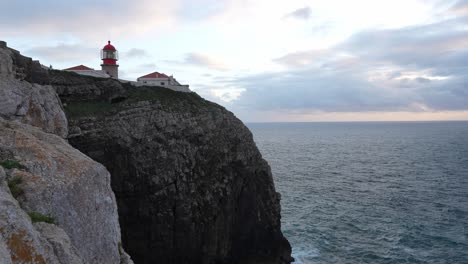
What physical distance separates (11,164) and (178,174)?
2245 centimetres

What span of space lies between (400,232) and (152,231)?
1262 inches

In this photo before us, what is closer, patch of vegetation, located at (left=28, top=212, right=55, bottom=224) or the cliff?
patch of vegetation, located at (left=28, top=212, right=55, bottom=224)

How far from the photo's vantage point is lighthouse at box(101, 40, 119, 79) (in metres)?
52.5

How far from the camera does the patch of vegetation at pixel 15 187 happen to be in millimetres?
11359

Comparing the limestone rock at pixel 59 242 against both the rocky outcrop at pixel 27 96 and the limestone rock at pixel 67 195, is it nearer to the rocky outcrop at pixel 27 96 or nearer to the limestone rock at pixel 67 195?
the limestone rock at pixel 67 195

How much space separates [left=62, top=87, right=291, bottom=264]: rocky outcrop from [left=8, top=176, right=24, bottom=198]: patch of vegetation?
20.5 m

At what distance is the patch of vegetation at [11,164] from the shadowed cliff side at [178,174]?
1901 centimetres

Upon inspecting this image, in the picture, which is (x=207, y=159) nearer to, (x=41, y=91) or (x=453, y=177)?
(x=41, y=91)

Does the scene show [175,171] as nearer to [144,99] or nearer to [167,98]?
[144,99]

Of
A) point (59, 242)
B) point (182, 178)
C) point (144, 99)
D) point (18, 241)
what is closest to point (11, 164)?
point (59, 242)

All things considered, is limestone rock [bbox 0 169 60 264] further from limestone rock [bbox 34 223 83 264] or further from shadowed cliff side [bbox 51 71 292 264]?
shadowed cliff side [bbox 51 71 292 264]

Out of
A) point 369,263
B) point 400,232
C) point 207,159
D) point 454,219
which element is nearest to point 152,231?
point 207,159

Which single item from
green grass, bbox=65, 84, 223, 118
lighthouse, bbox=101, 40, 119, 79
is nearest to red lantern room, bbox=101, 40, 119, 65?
lighthouse, bbox=101, 40, 119, 79

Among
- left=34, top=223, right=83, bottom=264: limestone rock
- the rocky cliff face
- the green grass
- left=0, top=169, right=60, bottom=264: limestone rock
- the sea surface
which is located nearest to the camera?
left=0, top=169, right=60, bottom=264: limestone rock
